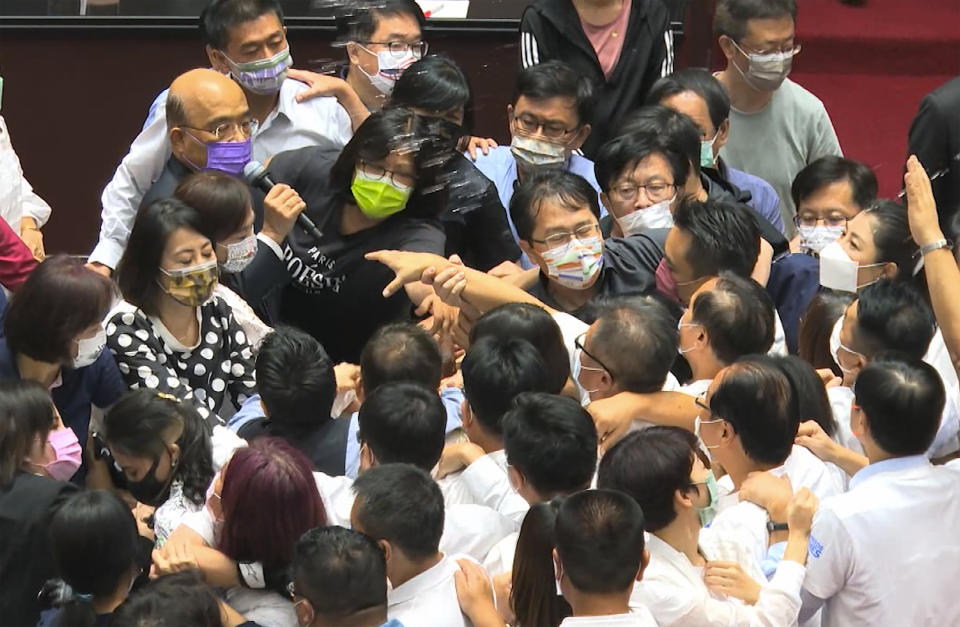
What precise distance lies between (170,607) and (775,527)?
125 centimetres

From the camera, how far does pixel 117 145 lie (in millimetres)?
6402

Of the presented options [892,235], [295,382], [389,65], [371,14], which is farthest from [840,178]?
[295,382]

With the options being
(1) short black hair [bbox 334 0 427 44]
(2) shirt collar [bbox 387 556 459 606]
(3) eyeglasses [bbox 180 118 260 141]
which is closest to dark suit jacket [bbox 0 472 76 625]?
(2) shirt collar [bbox 387 556 459 606]

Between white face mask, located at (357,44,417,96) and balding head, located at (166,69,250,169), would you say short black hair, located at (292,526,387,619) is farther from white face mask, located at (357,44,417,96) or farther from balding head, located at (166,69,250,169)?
white face mask, located at (357,44,417,96)

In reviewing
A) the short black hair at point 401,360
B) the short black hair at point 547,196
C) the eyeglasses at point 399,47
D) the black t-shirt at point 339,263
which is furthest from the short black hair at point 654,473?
the eyeglasses at point 399,47

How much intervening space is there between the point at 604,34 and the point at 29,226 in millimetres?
1997

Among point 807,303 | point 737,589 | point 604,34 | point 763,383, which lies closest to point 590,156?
point 604,34

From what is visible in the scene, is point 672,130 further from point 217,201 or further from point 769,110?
point 217,201

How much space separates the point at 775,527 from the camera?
3.41 m

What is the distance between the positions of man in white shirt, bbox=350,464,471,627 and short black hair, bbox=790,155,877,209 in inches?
85.2

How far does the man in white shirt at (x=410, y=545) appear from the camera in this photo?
123 inches

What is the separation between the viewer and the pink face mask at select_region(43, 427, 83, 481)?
3820mm

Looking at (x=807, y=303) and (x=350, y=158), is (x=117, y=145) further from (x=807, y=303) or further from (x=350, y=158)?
(x=807, y=303)

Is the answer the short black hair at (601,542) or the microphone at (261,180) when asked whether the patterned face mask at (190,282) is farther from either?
the short black hair at (601,542)
